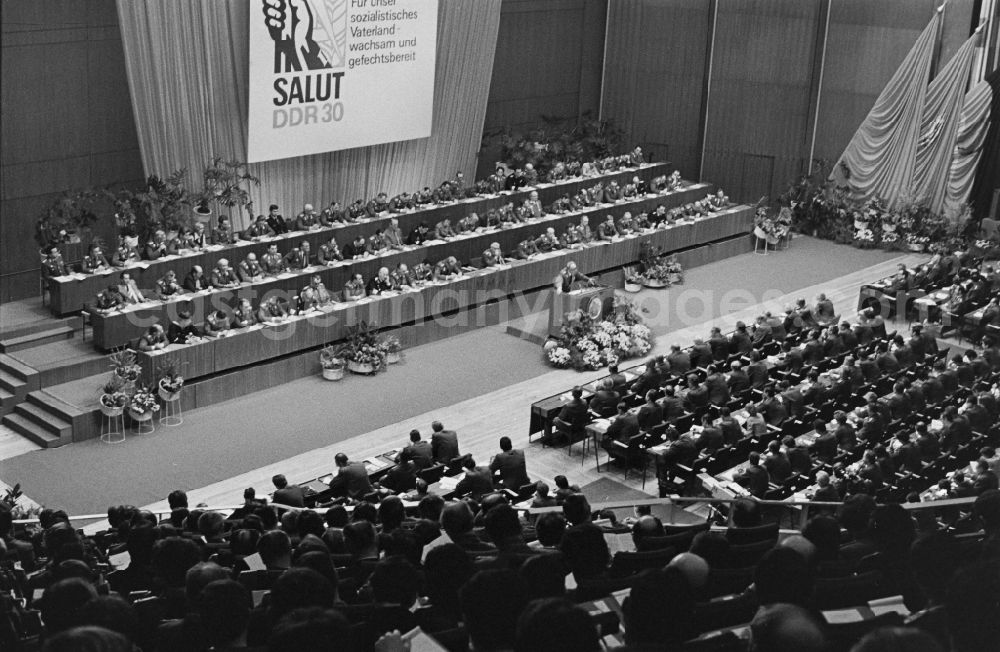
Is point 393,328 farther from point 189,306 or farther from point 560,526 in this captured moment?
point 560,526

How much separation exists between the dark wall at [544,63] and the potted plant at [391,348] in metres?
8.13

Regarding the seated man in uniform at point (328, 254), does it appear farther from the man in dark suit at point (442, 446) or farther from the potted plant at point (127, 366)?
the man in dark suit at point (442, 446)

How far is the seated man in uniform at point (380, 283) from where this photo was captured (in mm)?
18672

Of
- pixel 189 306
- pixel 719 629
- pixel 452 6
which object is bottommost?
pixel 189 306

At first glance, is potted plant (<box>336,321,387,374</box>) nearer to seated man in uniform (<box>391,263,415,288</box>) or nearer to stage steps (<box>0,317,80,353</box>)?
seated man in uniform (<box>391,263,415,288</box>)

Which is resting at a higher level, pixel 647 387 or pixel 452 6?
pixel 452 6

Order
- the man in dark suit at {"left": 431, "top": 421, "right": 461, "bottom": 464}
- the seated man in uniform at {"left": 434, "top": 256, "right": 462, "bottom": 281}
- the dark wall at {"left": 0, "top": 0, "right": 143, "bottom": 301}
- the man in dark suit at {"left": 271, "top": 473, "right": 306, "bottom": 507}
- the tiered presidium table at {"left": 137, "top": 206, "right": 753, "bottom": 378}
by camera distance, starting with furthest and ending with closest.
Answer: the seated man in uniform at {"left": 434, "top": 256, "right": 462, "bottom": 281} → the dark wall at {"left": 0, "top": 0, "right": 143, "bottom": 301} → the tiered presidium table at {"left": 137, "top": 206, "right": 753, "bottom": 378} → the man in dark suit at {"left": 431, "top": 421, "right": 461, "bottom": 464} → the man in dark suit at {"left": 271, "top": 473, "right": 306, "bottom": 507}

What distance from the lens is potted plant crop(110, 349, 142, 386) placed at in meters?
15.4

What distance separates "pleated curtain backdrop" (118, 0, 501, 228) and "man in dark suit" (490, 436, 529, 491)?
342 inches

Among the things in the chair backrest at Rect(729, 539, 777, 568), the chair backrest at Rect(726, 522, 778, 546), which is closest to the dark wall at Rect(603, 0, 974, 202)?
the chair backrest at Rect(726, 522, 778, 546)

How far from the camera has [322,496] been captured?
1245 centimetres

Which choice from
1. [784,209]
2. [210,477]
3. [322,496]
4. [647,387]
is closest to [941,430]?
[647,387]

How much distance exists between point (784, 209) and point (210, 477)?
1412cm

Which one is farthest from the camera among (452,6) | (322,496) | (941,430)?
(452,6)
